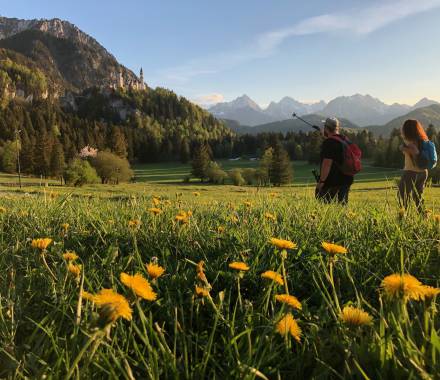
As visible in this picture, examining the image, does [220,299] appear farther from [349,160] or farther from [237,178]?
[237,178]

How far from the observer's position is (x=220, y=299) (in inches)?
50.0

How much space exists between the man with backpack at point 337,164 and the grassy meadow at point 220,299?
3.32m

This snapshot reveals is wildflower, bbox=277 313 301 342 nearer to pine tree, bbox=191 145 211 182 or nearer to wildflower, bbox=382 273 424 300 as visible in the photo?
wildflower, bbox=382 273 424 300

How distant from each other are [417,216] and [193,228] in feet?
6.17

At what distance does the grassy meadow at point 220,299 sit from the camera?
1.04m

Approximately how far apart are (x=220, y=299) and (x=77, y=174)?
69.2 m

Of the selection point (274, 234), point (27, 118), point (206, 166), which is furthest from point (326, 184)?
point (27, 118)

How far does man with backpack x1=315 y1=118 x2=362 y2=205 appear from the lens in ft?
21.7

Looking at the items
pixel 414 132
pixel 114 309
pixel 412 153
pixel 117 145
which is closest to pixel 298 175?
pixel 117 145

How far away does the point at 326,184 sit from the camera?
6766 mm

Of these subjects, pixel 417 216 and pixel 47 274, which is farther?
pixel 417 216

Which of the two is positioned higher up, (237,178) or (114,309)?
(114,309)

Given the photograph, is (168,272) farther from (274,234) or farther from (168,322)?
(274,234)

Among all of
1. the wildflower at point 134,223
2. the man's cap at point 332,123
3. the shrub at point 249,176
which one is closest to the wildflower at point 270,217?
the wildflower at point 134,223
